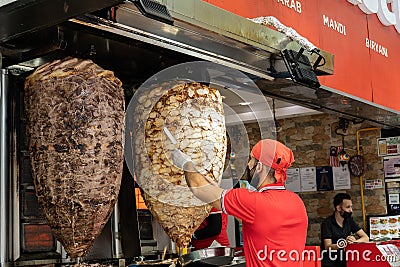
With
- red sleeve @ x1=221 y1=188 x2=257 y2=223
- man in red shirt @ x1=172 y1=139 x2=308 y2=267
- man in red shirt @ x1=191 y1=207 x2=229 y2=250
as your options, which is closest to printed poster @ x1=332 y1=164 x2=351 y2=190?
man in red shirt @ x1=191 y1=207 x2=229 y2=250

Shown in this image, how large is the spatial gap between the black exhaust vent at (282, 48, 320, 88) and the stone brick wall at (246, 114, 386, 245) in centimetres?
515

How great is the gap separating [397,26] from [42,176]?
4.25 metres

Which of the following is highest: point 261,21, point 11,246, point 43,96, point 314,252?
point 261,21

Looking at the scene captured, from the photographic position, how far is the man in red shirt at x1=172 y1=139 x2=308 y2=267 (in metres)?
2.98

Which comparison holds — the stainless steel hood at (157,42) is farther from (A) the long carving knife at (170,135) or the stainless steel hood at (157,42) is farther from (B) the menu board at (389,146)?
(B) the menu board at (389,146)

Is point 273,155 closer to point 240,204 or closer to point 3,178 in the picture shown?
point 240,204

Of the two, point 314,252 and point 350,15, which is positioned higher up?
point 350,15

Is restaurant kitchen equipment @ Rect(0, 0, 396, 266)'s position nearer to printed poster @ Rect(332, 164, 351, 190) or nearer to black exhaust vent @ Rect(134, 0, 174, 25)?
black exhaust vent @ Rect(134, 0, 174, 25)

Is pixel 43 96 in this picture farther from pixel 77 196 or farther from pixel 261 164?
pixel 261 164

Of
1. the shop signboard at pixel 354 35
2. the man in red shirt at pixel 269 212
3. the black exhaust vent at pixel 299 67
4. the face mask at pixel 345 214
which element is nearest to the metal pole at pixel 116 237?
the man in red shirt at pixel 269 212

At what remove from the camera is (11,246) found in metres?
2.27

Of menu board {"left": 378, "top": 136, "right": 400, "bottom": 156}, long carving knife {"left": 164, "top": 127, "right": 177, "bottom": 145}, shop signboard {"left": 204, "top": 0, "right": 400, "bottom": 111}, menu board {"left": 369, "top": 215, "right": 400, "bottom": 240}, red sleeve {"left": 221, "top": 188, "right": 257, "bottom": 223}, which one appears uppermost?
shop signboard {"left": 204, "top": 0, "right": 400, "bottom": 111}

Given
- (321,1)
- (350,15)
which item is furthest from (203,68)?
(350,15)

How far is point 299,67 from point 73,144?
122 centimetres
